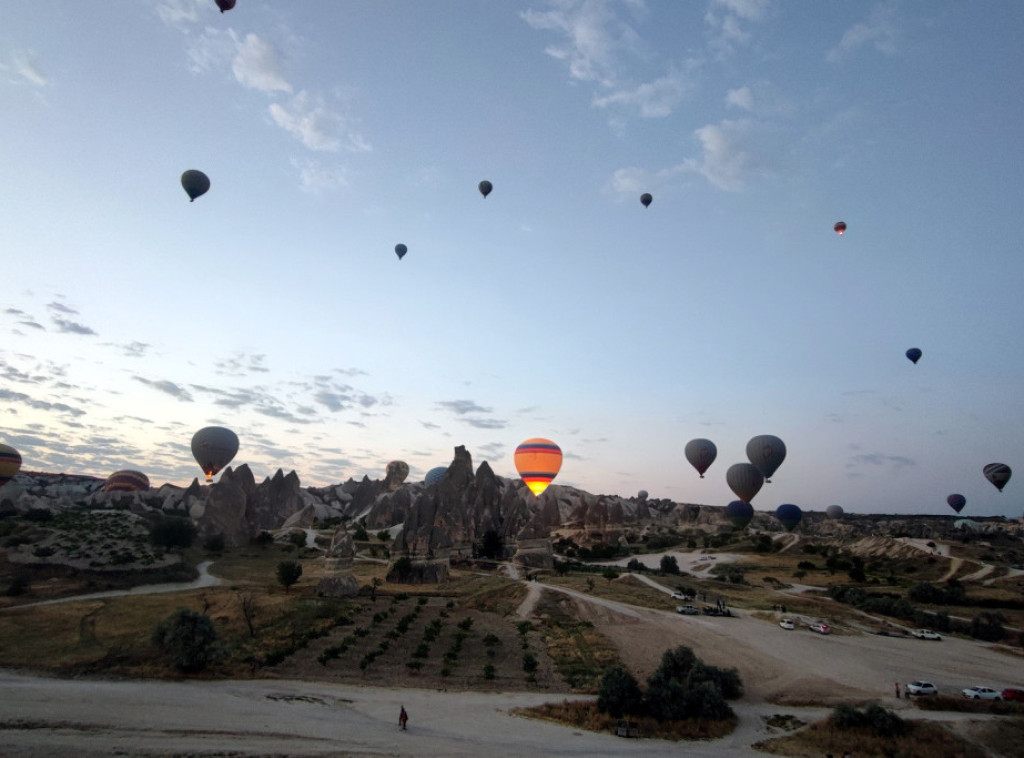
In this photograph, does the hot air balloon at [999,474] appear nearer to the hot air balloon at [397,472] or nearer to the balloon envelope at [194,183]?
the balloon envelope at [194,183]

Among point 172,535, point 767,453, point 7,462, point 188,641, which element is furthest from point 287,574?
point 7,462

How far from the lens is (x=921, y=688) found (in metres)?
30.1

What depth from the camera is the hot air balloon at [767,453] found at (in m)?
81.8

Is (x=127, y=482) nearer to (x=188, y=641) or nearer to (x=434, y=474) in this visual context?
(x=434, y=474)

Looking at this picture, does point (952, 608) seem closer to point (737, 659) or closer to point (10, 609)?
point (737, 659)

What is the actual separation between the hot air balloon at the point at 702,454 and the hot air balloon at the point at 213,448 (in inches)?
2912

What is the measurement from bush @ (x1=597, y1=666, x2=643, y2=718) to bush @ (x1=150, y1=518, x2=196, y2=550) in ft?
197

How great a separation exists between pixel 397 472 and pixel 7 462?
8625 centimetres

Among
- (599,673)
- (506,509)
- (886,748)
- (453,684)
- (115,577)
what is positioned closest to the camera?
(886,748)

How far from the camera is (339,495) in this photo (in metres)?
167

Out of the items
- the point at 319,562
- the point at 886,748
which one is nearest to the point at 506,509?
the point at 319,562

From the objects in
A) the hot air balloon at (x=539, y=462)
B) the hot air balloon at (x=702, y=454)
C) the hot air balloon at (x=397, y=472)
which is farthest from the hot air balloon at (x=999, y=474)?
the hot air balloon at (x=397, y=472)

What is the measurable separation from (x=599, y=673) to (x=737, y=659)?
930cm

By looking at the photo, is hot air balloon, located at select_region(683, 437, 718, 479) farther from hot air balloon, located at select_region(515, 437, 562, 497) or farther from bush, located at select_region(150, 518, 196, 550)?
bush, located at select_region(150, 518, 196, 550)
